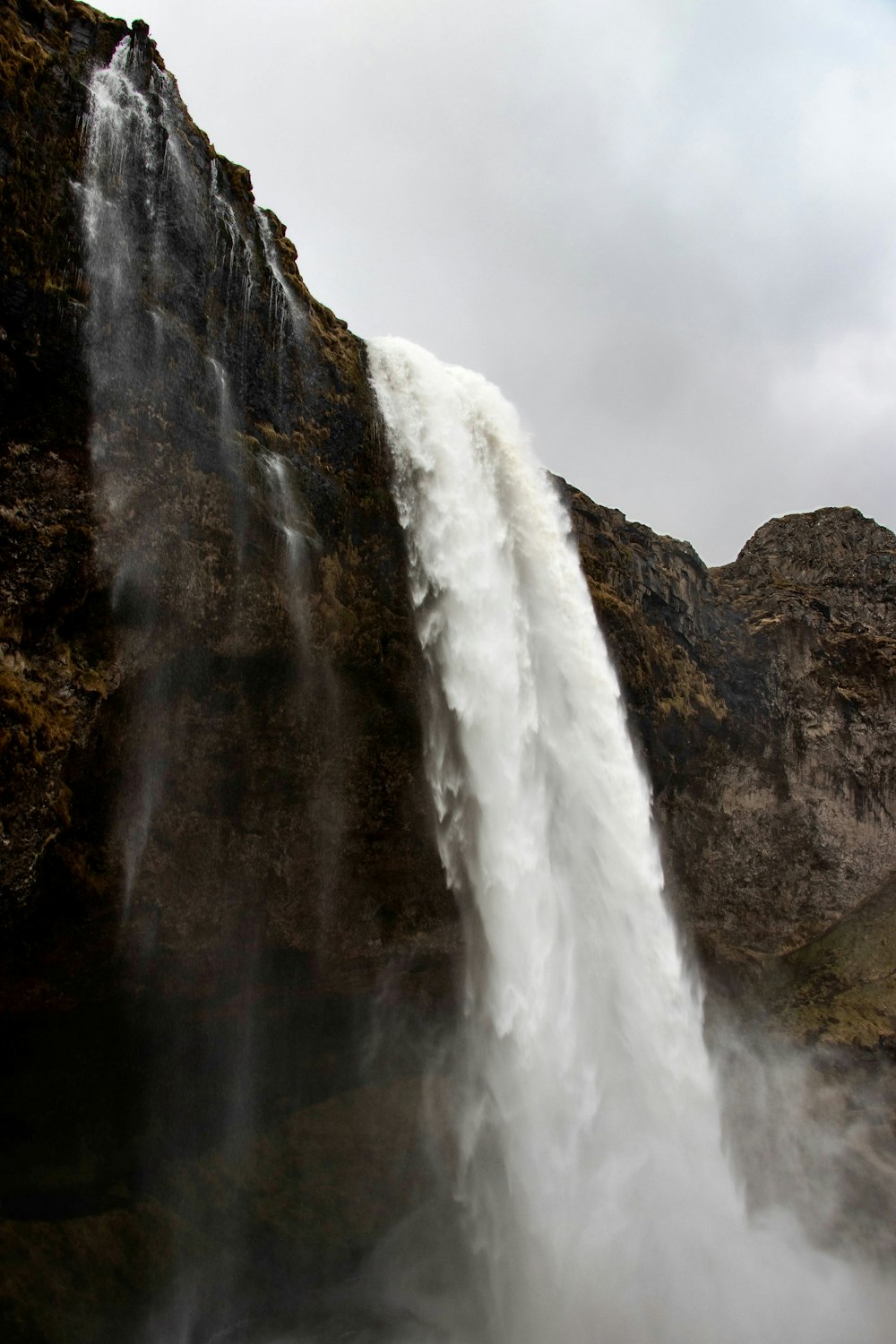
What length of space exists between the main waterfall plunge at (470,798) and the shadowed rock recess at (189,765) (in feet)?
0.30

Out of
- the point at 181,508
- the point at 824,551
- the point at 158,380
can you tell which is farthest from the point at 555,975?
the point at 824,551

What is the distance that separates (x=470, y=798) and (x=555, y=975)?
3.63 meters

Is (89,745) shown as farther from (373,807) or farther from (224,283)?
(224,283)

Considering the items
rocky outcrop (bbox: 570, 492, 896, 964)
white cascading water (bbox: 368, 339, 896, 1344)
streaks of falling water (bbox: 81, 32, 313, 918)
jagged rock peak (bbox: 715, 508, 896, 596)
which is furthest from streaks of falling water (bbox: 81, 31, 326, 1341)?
jagged rock peak (bbox: 715, 508, 896, 596)

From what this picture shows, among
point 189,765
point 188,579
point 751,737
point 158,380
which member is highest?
point 158,380

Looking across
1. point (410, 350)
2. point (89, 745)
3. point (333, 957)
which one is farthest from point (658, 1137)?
point (410, 350)

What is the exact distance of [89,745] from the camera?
36.5 feet

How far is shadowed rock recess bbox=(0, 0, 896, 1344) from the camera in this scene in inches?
416

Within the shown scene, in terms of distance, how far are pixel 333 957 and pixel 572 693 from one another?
281 inches

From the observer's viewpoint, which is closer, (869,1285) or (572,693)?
(869,1285)

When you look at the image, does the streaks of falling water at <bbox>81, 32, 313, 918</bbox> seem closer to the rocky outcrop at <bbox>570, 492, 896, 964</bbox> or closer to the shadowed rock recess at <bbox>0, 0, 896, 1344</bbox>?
the shadowed rock recess at <bbox>0, 0, 896, 1344</bbox>

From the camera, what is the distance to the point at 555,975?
14320 millimetres

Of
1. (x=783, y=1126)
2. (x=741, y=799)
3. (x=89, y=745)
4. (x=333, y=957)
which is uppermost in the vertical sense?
(x=741, y=799)

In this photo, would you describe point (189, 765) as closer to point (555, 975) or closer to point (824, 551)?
point (555, 975)
